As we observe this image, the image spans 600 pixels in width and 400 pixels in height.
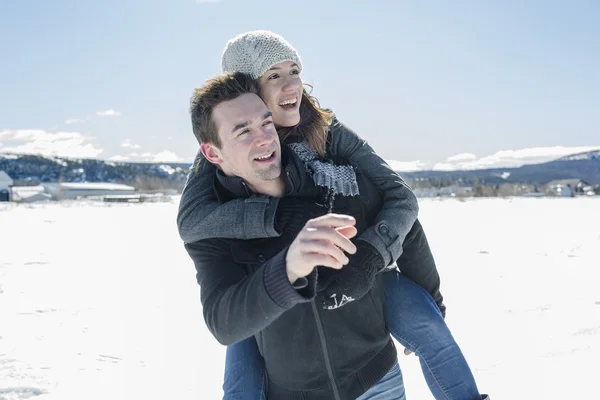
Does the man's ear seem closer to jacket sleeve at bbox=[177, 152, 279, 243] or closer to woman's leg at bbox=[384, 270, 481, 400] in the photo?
jacket sleeve at bbox=[177, 152, 279, 243]

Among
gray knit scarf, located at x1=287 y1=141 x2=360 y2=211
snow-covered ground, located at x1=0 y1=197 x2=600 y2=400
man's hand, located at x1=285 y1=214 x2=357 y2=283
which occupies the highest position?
gray knit scarf, located at x1=287 y1=141 x2=360 y2=211

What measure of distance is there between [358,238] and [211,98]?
2.18 ft

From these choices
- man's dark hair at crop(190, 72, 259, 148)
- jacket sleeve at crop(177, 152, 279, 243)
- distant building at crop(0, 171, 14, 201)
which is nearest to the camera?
jacket sleeve at crop(177, 152, 279, 243)

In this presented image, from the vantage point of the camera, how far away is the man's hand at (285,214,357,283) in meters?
1.12


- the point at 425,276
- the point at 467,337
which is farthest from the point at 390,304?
the point at 467,337

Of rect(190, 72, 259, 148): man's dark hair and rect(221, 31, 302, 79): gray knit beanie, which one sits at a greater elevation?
rect(221, 31, 302, 79): gray knit beanie

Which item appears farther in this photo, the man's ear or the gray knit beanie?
the gray knit beanie

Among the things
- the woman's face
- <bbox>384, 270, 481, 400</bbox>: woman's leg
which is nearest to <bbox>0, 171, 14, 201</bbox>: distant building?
the woman's face

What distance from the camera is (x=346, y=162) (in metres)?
1.95

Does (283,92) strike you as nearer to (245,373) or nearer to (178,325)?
(245,373)

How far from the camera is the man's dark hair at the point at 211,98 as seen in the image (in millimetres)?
1660

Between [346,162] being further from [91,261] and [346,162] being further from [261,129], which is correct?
[91,261]

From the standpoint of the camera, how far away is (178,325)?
5.38 m

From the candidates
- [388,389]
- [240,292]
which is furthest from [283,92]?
[388,389]
